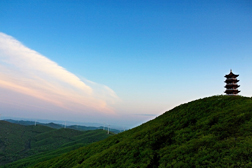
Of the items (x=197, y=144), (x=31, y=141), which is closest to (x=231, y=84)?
(x=197, y=144)

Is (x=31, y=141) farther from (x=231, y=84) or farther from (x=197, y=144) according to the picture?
(x=197, y=144)

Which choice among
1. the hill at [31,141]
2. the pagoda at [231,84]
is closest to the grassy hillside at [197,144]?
the pagoda at [231,84]

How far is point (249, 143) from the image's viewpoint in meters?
15.0

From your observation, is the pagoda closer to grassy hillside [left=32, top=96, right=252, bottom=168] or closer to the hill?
grassy hillside [left=32, top=96, right=252, bottom=168]

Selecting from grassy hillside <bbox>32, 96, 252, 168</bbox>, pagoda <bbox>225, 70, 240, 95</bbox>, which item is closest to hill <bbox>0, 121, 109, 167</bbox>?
pagoda <bbox>225, 70, 240, 95</bbox>

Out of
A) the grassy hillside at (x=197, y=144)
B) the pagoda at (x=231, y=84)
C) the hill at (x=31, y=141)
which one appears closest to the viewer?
the grassy hillside at (x=197, y=144)

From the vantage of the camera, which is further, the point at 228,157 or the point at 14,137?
the point at 14,137

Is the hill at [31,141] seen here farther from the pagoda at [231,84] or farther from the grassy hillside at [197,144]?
the grassy hillside at [197,144]

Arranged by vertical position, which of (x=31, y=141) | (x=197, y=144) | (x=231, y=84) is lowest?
(x=31, y=141)

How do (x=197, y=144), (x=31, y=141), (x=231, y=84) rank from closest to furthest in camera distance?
(x=197, y=144)
(x=231, y=84)
(x=31, y=141)

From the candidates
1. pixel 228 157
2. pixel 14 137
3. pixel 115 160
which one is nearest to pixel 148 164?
pixel 115 160

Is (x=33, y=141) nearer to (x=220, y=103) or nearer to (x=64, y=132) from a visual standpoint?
(x=64, y=132)

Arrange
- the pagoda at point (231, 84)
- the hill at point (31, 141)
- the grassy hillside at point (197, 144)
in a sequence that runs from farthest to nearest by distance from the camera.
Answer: the hill at point (31, 141), the pagoda at point (231, 84), the grassy hillside at point (197, 144)

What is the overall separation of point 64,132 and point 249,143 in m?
207
